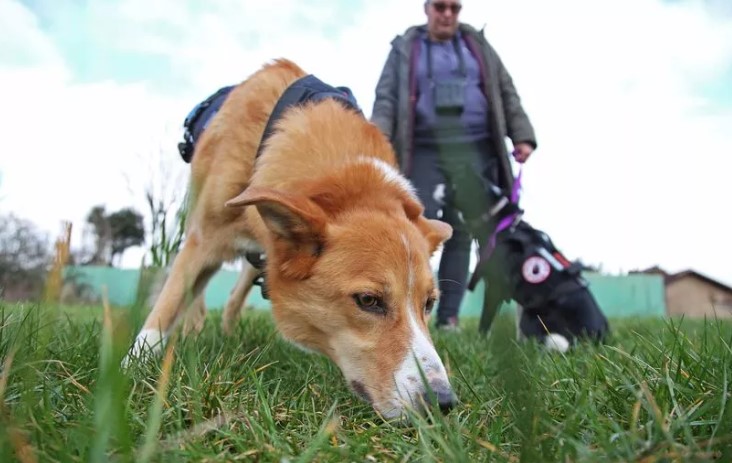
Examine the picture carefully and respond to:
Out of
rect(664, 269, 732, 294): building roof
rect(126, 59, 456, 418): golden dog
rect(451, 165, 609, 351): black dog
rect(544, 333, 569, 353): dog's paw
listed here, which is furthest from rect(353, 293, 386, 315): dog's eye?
rect(664, 269, 732, 294): building roof

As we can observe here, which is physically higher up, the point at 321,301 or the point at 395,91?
the point at 395,91

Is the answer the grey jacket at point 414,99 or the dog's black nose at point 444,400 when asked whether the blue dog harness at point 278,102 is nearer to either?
the grey jacket at point 414,99

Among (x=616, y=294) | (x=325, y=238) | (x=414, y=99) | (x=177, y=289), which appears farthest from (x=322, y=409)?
(x=616, y=294)

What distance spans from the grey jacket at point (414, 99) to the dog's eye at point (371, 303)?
9.17 feet

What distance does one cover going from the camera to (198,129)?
13.6 ft

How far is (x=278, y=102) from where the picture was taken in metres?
3.42

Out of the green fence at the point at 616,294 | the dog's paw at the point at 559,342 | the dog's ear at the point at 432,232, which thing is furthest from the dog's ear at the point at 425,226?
the green fence at the point at 616,294

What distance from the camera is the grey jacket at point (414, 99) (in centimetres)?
508

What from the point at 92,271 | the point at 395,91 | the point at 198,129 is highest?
the point at 395,91

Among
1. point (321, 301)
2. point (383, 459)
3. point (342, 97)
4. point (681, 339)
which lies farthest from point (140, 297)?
point (342, 97)

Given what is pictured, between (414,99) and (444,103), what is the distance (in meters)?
0.31

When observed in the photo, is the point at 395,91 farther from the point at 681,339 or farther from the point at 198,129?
the point at 681,339

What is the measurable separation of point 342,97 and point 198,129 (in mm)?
1163

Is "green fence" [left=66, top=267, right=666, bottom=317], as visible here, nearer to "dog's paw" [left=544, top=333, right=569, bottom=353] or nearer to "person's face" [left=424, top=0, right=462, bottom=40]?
"person's face" [left=424, top=0, right=462, bottom=40]
